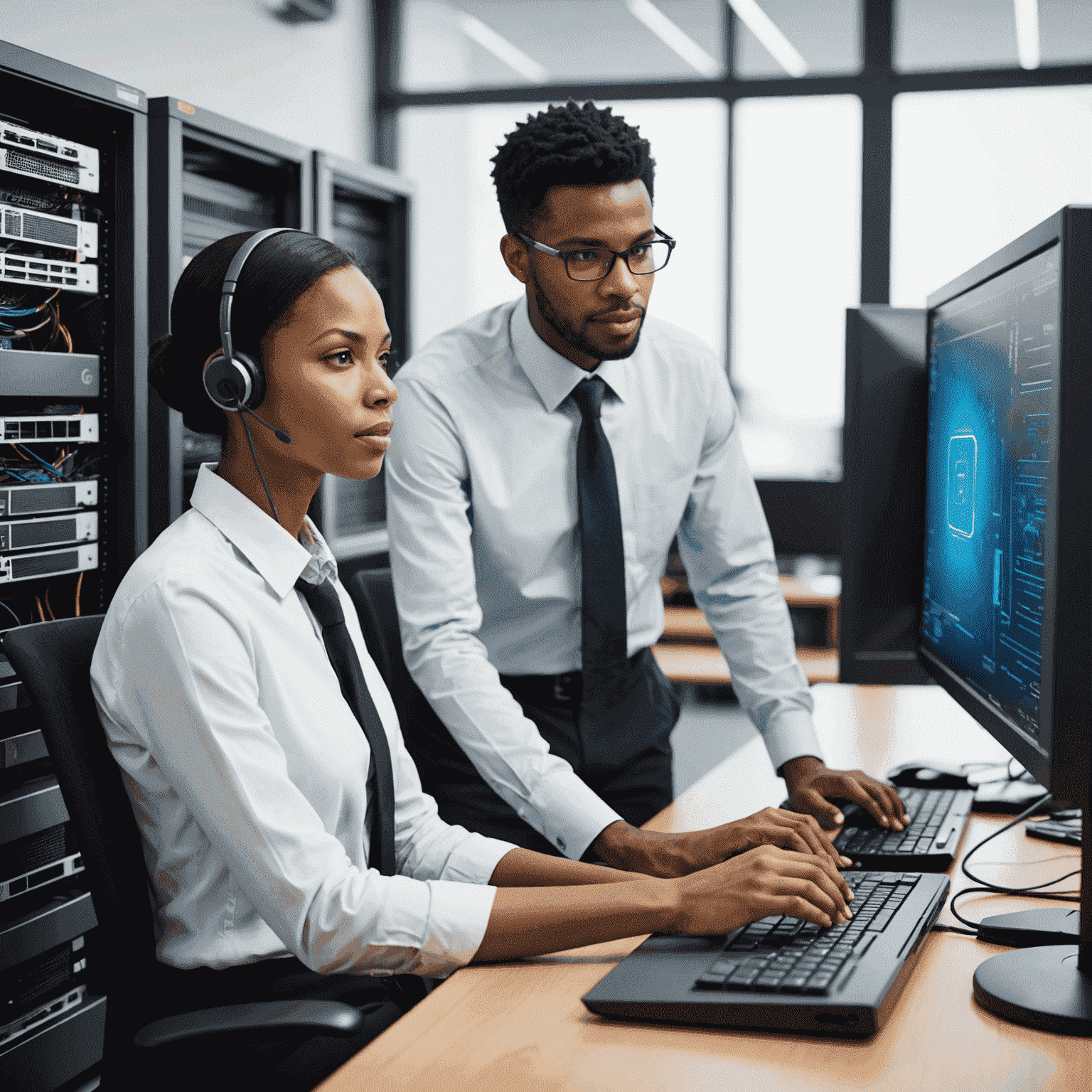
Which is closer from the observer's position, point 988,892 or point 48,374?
point 988,892

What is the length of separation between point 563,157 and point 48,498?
1021 millimetres

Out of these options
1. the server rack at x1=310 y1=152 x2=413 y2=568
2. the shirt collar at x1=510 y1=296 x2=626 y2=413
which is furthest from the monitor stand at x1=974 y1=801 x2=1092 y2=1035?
the server rack at x1=310 y1=152 x2=413 y2=568

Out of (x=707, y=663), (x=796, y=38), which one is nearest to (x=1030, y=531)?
(x=707, y=663)

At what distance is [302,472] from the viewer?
3.78ft

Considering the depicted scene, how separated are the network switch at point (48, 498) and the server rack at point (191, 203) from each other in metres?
0.14

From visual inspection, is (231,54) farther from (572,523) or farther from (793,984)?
(793,984)

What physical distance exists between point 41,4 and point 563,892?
2.40 meters

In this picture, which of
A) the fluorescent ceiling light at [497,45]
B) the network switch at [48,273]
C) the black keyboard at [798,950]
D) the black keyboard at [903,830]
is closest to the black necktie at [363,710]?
the black keyboard at [798,950]

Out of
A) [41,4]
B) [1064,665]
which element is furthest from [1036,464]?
[41,4]

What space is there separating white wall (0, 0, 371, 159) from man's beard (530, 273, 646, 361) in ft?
5.14

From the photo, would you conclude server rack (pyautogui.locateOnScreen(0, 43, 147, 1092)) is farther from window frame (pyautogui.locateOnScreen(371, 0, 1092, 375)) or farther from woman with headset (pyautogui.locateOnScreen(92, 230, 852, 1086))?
window frame (pyautogui.locateOnScreen(371, 0, 1092, 375))

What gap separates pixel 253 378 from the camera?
108 centimetres

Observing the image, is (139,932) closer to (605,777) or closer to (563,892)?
(563,892)

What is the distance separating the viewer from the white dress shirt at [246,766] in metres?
0.94
